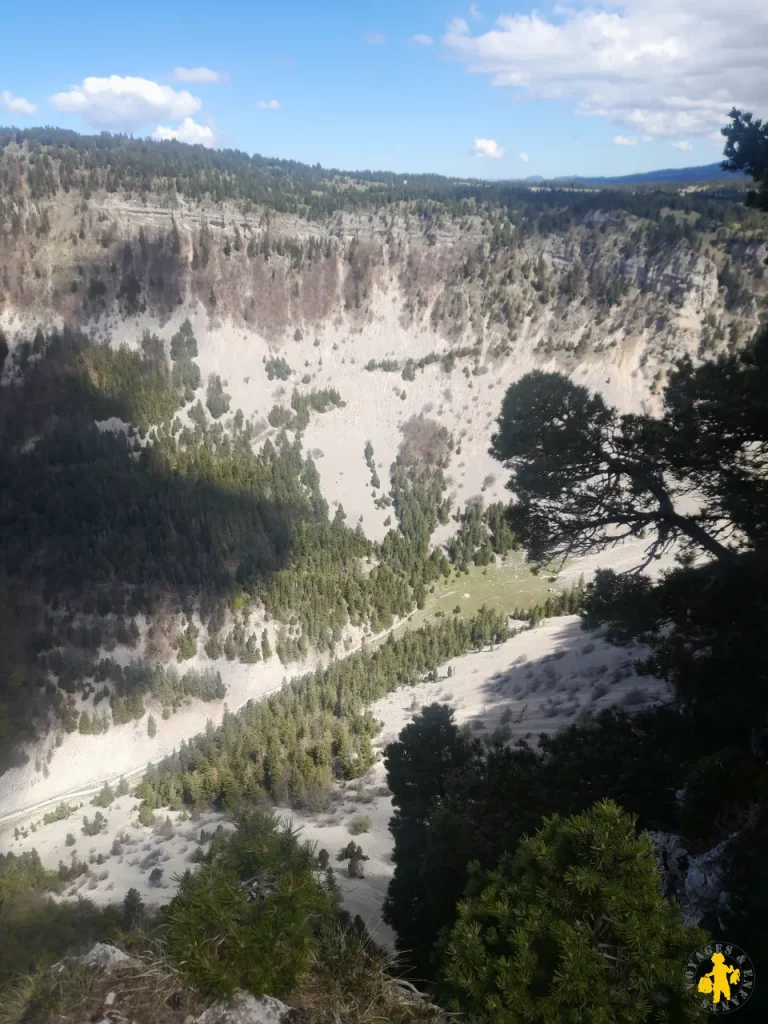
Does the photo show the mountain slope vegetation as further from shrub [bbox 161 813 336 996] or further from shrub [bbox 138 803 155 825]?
shrub [bbox 138 803 155 825]

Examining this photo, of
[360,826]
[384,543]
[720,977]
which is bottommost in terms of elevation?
[384,543]

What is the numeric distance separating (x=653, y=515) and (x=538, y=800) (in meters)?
5.79

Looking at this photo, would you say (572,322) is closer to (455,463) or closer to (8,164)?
(455,463)

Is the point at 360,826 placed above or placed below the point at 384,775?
above

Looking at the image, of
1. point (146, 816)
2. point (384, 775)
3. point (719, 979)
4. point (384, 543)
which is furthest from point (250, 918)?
point (384, 543)

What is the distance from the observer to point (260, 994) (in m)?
4.49

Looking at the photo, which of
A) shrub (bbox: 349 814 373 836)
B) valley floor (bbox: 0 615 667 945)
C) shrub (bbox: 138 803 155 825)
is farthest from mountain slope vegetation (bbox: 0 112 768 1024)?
shrub (bbox: 349 814 373 836)

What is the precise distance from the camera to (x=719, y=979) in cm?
543

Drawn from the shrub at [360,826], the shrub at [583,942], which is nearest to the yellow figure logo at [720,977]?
the shrub at [583,942]

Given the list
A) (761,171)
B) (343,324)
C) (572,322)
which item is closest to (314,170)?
(343,324)

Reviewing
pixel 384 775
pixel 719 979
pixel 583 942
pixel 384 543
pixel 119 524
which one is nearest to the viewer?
pixel 583 942

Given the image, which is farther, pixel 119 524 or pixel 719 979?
pixel 119 524

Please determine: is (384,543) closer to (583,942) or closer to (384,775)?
(384,775)

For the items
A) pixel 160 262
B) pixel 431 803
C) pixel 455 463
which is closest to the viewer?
pixel 431 803
